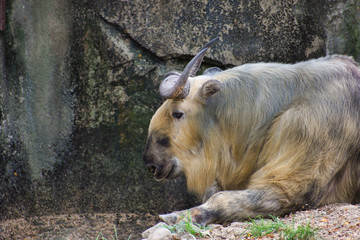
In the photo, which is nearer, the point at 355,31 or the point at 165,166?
the point at 165,166

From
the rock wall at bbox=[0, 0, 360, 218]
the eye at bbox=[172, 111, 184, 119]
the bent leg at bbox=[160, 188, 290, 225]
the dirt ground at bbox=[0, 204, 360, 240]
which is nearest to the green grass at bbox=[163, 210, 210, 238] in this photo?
the bent leg at bbox=[160, 188, 290, 225]

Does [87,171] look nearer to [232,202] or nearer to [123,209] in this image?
[123,209]

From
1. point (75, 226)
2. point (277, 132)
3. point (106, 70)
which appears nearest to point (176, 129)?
point (277, 132)

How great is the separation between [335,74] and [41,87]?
346 centimetres

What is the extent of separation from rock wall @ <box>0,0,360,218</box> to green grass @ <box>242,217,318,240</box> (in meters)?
2.73

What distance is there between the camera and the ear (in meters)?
4.63

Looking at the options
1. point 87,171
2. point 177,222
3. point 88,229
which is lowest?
point 88,229

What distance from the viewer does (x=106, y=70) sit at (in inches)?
249

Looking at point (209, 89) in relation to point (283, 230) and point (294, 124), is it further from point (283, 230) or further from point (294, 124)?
point (283, 230)

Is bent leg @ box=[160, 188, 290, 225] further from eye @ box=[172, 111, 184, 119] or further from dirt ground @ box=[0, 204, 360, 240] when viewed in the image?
dirt ground @ box=[0, 204, 360, 240]

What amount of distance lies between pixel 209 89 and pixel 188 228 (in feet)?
4.35

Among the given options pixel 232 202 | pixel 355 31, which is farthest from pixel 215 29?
pixel 232 202

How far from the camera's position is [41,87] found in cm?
636

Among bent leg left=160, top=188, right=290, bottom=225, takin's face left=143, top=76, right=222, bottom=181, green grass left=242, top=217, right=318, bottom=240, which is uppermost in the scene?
takin's face left=143, top=76, right=222, bottom=181
